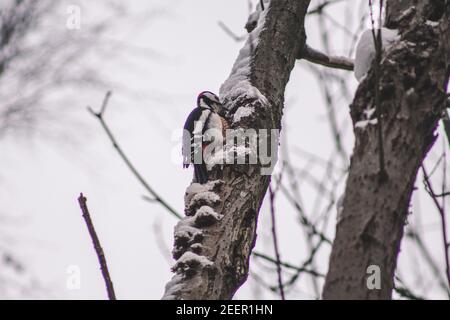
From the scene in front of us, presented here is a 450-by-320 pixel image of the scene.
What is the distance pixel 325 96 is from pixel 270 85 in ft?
2.09

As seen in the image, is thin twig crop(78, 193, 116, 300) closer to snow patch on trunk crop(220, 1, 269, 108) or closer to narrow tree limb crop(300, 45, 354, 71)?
snow patch on trunk crop(220, 1, 269, 108)

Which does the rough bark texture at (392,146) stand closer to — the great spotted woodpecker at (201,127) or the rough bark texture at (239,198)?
the rough bark texture at (239,198)

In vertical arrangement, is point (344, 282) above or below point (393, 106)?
below

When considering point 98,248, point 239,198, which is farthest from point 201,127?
point 98,248

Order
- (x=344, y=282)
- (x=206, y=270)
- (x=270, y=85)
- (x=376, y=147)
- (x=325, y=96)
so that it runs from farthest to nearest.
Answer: (x=325, y=96) → (x=270, y=85) → (x=206, y=270) → (x=376, y=147) → (x=344, y=282)

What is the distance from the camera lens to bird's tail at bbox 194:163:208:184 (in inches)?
85.2

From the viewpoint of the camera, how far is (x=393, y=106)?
1.40 metres

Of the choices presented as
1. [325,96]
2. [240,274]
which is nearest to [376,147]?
[240,274]

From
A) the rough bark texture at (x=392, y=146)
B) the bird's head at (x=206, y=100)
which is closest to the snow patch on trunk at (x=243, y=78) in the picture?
the bird's head at (x=206, y=100)

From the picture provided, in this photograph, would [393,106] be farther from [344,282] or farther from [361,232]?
[344,282]

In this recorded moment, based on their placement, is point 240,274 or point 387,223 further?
point 240,274

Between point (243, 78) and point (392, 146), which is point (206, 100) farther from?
point (392, 146)

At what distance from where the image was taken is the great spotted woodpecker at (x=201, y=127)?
232 cm

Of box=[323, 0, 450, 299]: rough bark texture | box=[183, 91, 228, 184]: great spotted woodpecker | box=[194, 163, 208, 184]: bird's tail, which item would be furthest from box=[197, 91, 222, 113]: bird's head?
box=[323, 0, 450, 299]: rough bark texture
